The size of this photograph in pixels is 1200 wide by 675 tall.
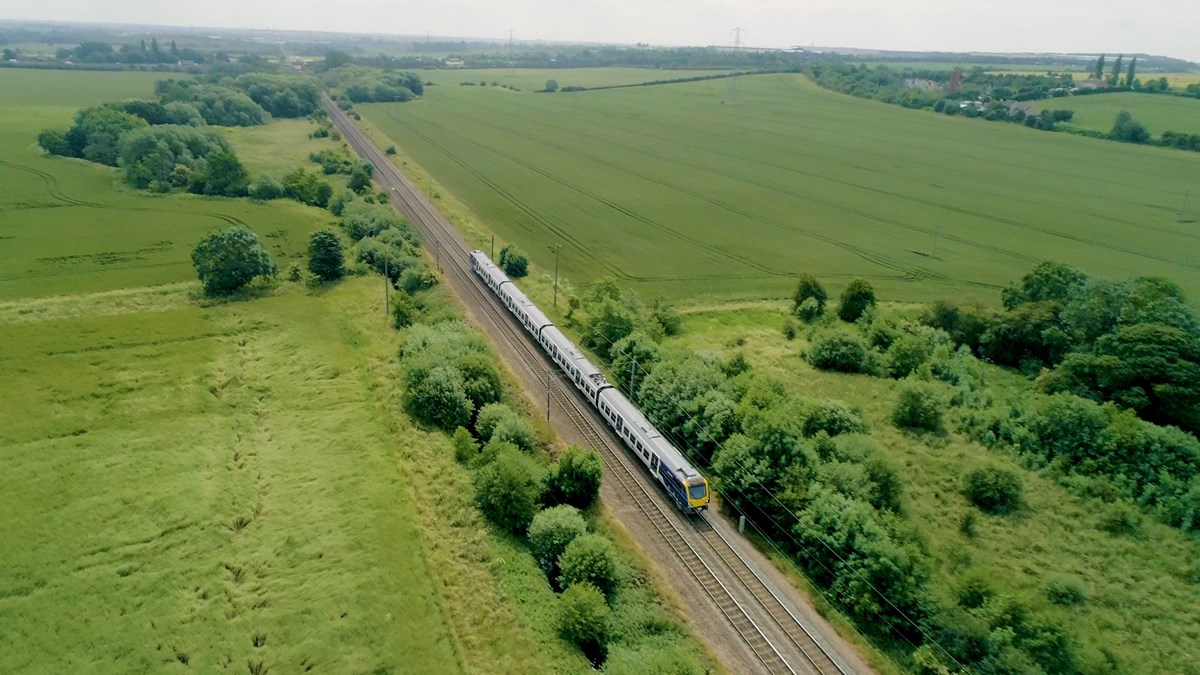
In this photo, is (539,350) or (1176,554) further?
(539,350)

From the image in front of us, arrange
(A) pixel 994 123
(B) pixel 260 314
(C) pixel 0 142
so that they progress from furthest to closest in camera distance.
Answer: (A) pixel 994 123
(C) pixel 0 142
(B) pixel 260 314

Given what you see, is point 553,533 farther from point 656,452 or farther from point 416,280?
point 416,280

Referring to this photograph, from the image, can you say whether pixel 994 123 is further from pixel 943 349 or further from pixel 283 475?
pixel 283 475

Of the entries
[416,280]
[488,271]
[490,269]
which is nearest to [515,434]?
[488,271]

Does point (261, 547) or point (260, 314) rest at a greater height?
point (260, 314)

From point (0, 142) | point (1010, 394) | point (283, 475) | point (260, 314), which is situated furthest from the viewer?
point (0, 142)

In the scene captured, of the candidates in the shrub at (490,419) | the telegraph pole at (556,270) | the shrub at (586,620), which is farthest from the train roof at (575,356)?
the shrub at (586,620)

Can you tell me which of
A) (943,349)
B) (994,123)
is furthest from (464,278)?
(994,123)

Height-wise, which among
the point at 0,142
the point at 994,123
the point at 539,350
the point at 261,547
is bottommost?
the point at 261,547
